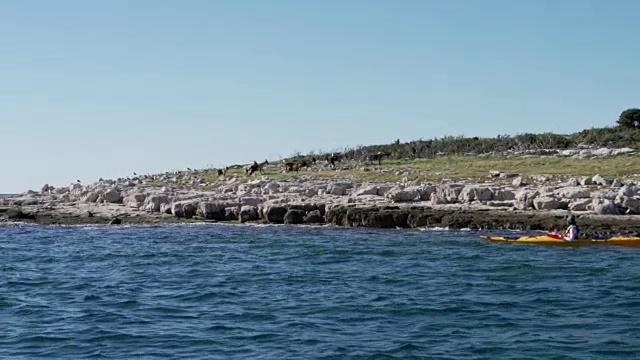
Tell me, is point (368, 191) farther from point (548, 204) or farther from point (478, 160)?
point (478, 160)

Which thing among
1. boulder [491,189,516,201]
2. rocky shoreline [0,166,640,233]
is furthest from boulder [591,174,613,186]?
boulder [491,189,516,201]

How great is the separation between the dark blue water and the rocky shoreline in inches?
131

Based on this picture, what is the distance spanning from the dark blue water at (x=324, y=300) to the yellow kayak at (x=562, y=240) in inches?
14.5

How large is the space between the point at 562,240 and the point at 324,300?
11.7m

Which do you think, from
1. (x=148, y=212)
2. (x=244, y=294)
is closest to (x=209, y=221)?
(x=148, y=212)

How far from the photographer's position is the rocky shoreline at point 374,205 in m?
31.3

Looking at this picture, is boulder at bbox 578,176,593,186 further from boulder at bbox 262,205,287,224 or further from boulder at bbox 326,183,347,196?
boulder at bbox 262,205,287,224

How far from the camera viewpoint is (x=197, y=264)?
24688 millimetres

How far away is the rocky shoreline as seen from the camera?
31.3 m

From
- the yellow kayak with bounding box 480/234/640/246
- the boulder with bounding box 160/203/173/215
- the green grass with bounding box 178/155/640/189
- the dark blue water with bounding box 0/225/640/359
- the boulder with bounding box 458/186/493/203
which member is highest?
→ the green grass with bounding box 178/155/640/189

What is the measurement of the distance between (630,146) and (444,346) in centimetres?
4273

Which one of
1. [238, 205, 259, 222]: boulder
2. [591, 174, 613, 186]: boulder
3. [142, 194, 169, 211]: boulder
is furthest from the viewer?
[142, 194, 169, 211]: boulder

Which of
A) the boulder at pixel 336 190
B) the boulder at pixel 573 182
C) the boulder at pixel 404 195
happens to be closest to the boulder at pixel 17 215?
the boulder at pixel 336 190

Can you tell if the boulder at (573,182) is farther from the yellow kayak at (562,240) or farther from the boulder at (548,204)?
the yellow kayak at (562,240)
